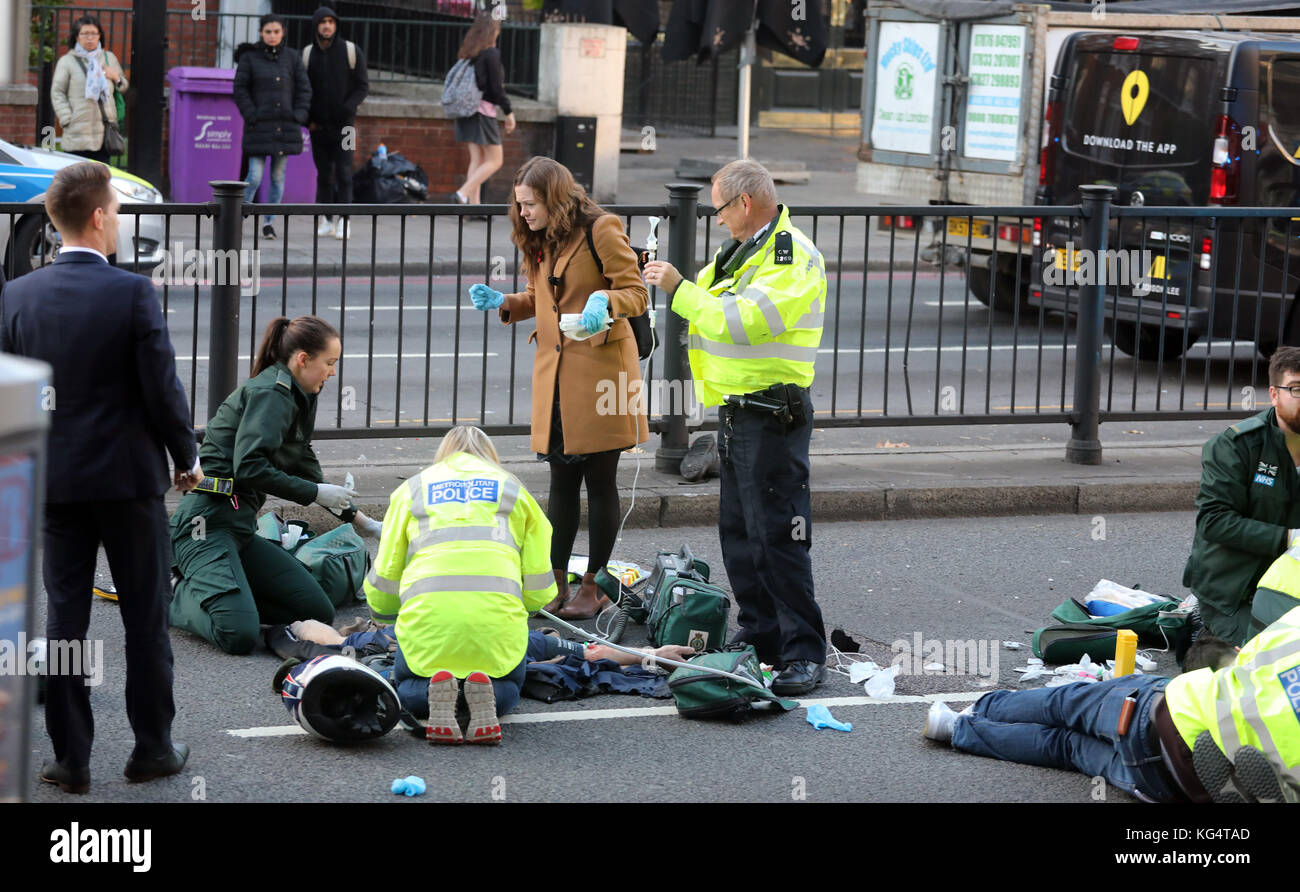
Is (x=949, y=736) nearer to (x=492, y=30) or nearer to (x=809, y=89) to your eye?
(x=492, y=30)

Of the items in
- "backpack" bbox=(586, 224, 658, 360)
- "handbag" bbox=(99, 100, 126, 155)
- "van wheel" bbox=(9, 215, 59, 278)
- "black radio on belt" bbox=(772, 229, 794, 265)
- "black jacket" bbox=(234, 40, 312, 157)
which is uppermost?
"black jacket" bbox=(234, 40, 312, 157)

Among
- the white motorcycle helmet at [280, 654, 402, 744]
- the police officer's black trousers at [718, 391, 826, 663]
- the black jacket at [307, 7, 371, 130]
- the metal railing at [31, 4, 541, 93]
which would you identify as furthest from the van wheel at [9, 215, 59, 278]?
the metal railing at [31, 4, 541, 93]

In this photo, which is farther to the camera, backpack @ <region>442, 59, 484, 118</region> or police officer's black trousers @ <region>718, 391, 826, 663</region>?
backpack @ <region>442, 59, 484, 118</region>

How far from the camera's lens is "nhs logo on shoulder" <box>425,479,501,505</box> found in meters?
5.79

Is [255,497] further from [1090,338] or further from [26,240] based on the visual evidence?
[1090,338]

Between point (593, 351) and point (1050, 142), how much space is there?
866cm

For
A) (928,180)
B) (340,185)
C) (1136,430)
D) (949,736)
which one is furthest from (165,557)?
(340,185)

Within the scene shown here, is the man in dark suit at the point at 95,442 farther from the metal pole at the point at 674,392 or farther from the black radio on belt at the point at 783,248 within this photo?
the metal pole at the point at 674,392

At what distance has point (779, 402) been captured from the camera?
20.4 feet

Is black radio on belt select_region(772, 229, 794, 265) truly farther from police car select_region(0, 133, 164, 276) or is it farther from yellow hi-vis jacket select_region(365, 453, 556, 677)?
police car select_region(0, 133, 164, 276)

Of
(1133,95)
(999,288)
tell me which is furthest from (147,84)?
(1133,95)

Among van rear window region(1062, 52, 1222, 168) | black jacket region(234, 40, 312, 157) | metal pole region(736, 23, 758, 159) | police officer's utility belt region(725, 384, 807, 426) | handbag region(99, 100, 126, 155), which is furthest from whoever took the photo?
metal pole region(736, 23, 758, 159)

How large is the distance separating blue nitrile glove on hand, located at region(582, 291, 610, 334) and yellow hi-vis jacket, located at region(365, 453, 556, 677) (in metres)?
1.01
